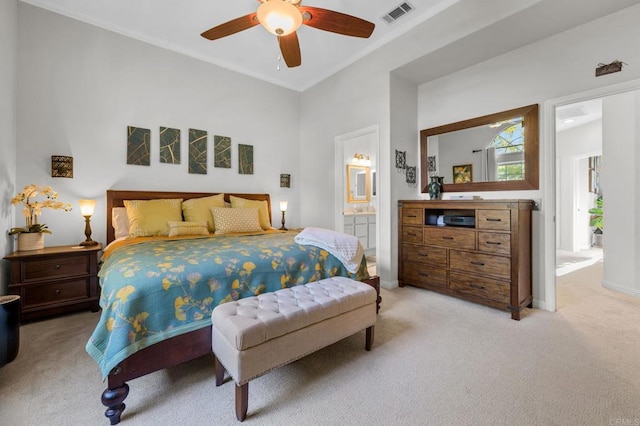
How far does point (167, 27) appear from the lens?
131 inches

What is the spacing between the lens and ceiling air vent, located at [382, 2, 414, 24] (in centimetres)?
292

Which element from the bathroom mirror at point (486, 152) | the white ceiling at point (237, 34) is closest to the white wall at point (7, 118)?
the white ceiling at point (237, 34)

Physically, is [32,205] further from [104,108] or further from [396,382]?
[396,382]

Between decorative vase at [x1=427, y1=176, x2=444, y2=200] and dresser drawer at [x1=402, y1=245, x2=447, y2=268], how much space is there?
77 cm

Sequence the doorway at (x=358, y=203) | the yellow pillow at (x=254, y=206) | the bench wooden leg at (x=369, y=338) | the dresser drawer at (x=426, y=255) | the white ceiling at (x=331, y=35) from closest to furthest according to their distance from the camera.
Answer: the bench wooden leg at (x=369, y=338) → the white ceiling at (x=331, y=35) → the dresser drawer at (x=426, y=255) → the yellow pillow at (x=254, y=206) → the doorway at (x=358, y=203)

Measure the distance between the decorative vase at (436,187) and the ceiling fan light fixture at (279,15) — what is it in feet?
8.45

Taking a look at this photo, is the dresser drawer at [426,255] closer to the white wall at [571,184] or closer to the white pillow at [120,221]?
the white pillow at [120,221]

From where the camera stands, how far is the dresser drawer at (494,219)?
2692mm

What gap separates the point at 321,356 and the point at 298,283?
56cm

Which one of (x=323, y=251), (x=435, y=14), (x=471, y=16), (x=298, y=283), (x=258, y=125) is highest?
(x=435, y=14)

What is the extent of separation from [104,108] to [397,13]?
364cm

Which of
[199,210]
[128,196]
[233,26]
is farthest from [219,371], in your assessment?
[128,196]

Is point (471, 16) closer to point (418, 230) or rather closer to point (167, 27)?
point (418, 230)

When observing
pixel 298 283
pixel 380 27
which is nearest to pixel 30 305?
pixel 298 283
